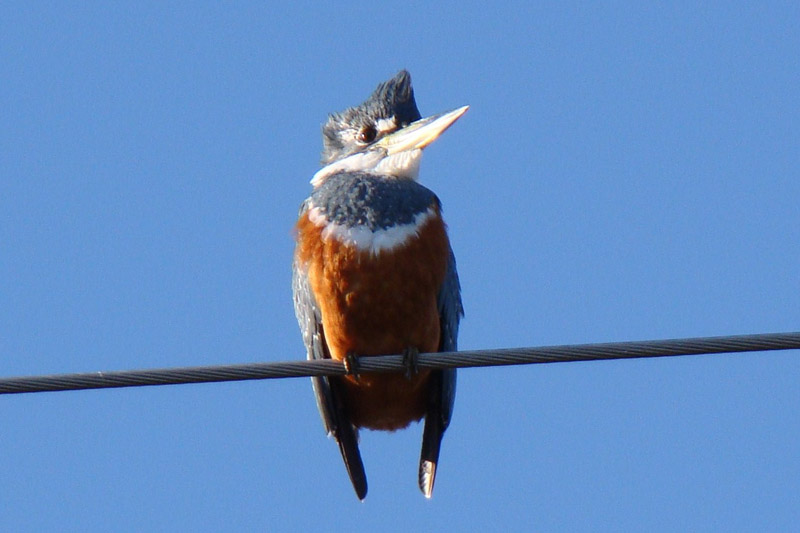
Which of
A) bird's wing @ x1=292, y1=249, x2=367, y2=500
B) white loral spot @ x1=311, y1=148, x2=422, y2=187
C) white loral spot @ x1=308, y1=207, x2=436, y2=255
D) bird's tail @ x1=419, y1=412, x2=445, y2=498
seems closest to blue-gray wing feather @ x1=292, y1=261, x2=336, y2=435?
bird's wing @ x1=292, y1=249, x2=367, y2=500

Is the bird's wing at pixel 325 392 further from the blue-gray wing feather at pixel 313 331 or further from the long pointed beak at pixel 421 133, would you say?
the long pointed beak at pixel 421 133

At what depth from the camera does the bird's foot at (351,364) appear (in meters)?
5.70

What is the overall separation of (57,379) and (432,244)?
2514mm

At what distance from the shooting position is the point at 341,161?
23.4ft

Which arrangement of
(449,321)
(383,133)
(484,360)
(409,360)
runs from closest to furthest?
(484,360) < (409,360) < (449,321) < (383,133)

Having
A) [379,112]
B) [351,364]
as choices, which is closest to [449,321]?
[351,364]

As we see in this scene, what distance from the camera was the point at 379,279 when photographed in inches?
Result: 242

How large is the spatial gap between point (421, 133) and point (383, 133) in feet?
1.04

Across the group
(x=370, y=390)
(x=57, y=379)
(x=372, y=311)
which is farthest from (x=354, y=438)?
(x=57, y=379)

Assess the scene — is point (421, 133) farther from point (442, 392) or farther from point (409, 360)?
point (409, 360)

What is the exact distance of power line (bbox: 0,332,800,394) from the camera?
4.22 metres

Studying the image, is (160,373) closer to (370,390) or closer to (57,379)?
(57,379)

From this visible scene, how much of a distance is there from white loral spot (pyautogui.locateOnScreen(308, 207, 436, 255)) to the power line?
171 centimetres

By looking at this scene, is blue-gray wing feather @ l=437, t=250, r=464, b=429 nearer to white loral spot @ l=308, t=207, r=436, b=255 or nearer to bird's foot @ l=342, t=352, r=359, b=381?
white loral spot @ l=308, t=207, r=436, b=255
